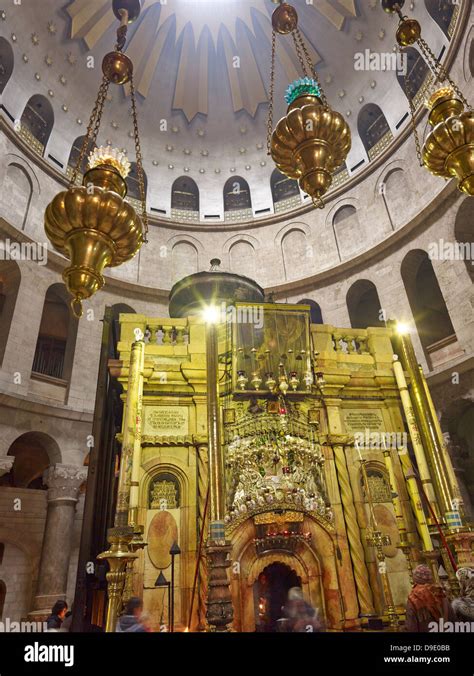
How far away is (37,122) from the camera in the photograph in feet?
56.2

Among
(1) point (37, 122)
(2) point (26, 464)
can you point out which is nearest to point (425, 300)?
(2) point (26, 464)

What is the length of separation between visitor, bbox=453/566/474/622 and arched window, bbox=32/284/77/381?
1385cm

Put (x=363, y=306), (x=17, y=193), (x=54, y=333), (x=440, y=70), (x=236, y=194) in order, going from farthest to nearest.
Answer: (x=236, y=194) → (x=363, y=306) → (x=54, y=333) → (x=17, y=193) → (x=440, y=70)

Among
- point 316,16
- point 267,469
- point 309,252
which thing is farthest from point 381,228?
point 267,469

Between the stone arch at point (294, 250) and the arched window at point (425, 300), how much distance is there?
4903 millimetres

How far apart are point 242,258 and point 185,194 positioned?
4.80 metres

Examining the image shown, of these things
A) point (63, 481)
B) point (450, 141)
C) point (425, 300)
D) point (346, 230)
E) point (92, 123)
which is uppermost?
point (346, 230)

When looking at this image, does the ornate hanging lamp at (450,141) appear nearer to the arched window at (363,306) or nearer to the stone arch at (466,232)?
the stone arch at (466,232)

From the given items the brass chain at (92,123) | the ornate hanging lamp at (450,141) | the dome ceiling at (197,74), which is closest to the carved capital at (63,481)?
the brass chain at (92,123)

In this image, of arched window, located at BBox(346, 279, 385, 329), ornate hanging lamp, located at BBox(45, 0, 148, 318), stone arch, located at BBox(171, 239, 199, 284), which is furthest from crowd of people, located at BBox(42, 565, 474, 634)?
stone arch, located at BBox(171, 239, 199, 284)

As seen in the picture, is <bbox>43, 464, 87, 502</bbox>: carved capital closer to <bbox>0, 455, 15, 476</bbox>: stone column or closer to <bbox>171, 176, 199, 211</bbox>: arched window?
<bbox>0, 455, 15, 476</bbox>: stone column

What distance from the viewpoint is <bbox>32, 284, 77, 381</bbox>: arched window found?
15.9m

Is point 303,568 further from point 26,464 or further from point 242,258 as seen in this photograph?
point 242,258
